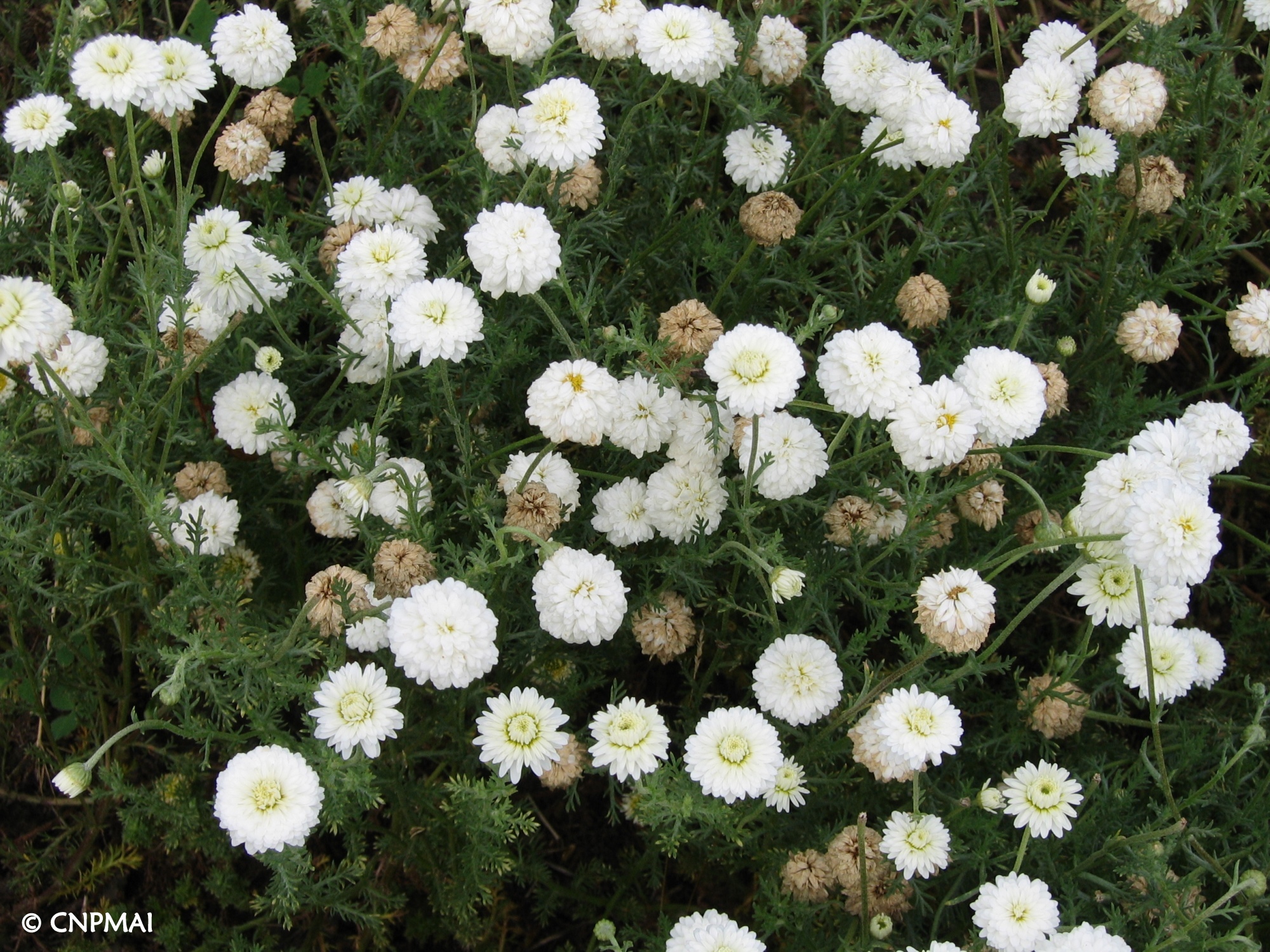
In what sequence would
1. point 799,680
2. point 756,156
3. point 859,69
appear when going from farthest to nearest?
point 756,156, point 859,69, point 799,680

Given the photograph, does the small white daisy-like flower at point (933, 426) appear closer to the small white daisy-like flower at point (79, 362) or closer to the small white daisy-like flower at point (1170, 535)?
the small white daisy-like flower at point (1170, 535)

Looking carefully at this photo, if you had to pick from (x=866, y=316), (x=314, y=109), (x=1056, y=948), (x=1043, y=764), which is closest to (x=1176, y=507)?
(x=1043, y=764)

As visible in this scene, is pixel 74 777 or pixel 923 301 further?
pixel 923 301

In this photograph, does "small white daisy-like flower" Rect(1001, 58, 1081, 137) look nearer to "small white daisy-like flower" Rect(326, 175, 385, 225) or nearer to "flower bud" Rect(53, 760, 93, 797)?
"small white daisy-like flower" Rect(326, 175, 385, 225)

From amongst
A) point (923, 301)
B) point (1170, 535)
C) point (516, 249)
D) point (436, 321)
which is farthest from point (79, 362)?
point (1170, 535)

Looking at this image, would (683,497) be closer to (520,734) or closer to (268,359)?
(520,734)

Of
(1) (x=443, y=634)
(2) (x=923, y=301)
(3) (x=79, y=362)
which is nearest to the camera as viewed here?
(1) (x=443, y=634)

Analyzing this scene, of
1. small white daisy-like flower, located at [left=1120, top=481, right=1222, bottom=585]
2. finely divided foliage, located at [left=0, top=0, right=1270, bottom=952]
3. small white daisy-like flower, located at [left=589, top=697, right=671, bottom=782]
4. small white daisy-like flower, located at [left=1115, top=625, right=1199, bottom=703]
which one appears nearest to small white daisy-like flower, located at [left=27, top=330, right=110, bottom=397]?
finely divided foliage, located at [left=0, top=0, right=1270, bottom=952]
